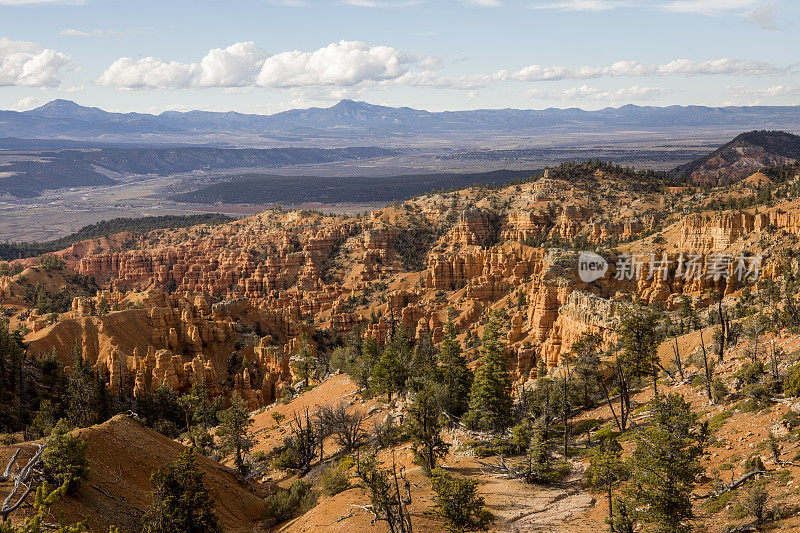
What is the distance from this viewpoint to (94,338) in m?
68.4

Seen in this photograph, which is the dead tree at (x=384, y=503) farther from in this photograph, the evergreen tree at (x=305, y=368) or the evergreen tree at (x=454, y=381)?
the evergreen tree at (x=305, y=368)

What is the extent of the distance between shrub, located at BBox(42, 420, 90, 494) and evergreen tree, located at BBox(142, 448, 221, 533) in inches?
113

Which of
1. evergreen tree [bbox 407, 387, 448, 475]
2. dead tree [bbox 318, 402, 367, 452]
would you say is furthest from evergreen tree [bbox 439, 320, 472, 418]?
evergreen tree [bbox 407, 387, 448, 475]

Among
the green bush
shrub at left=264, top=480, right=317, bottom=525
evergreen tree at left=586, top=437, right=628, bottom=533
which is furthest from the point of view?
shrub at left=264, top=480, right=317, bottom=525

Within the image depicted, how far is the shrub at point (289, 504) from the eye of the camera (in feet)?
106

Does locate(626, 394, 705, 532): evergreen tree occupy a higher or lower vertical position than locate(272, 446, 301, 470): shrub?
higher

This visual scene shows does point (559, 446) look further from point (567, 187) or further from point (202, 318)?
point (567, 187)

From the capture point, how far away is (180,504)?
2703 centimetres

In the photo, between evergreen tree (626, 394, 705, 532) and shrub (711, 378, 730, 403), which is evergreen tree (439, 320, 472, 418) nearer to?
shrub (711, 378, 730, 403)

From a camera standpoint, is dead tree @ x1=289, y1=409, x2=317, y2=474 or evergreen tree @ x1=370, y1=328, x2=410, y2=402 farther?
evergreen tree @ x1=370, y1=328, x2=410, y2=402

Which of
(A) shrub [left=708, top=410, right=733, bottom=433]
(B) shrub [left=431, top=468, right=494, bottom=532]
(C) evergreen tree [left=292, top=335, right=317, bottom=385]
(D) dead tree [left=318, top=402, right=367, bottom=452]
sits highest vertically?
(A) shrub [left=708, top=410, right=733, bottom=433]

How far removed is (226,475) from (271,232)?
109878mm

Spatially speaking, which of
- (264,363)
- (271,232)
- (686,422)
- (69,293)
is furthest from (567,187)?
(686,422)

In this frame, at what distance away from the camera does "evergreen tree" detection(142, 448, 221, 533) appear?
1036 inches
